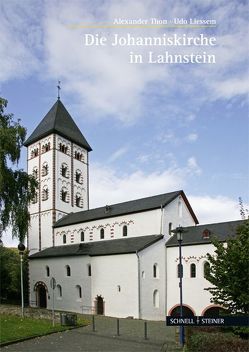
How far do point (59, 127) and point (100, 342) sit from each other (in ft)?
127

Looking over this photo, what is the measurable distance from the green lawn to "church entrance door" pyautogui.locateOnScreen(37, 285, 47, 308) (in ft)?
66.6

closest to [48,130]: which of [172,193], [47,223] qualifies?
[47,223]

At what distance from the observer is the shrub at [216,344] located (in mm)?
12222

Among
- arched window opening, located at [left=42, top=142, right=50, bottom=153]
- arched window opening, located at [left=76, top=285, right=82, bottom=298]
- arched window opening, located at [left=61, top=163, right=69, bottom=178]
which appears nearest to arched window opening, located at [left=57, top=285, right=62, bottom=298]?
arched window opening, located at [left=76, top=285, right=82, bottom=298]

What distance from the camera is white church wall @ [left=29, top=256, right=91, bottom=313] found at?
39438 millimetres

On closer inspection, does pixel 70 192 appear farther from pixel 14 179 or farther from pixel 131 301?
pixel 14 179

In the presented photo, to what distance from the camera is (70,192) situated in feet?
174

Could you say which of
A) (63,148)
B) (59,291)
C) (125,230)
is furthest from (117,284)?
(63,148)

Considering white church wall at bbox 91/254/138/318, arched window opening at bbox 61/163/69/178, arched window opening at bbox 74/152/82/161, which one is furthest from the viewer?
arched window opening at bbox 74/152/82/161

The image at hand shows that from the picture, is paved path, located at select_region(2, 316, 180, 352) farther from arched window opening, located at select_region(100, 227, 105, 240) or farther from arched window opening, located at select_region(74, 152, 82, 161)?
arched window opening, located at select_region(74, 152, 82, 161)

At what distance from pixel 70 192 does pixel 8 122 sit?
2648 cm

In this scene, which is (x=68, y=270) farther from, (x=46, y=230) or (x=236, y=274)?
(x=236, y=274)

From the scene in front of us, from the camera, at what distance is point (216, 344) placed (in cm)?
1279

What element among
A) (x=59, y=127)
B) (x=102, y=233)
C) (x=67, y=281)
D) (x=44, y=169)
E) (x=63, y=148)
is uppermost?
(x=59, y=127)
